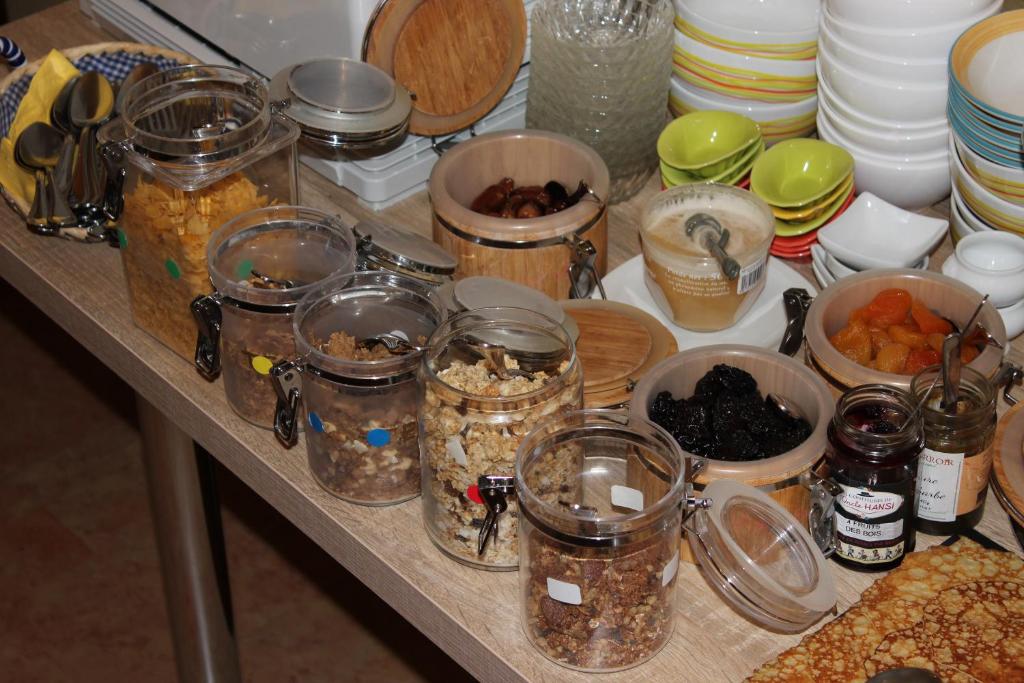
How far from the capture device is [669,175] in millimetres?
1341

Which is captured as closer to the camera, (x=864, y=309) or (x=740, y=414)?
(x=740, y=414)

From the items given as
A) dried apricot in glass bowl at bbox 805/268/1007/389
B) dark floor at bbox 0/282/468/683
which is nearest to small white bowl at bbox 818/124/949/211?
dried apricot in glass bowl at bbox 805/268/1007/389

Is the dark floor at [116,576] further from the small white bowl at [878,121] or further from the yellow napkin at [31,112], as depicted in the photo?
the small white bowl at [878,121]

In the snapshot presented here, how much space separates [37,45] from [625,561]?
1.17 m

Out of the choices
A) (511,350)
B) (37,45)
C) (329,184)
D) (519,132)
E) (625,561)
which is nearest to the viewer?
(625,561)

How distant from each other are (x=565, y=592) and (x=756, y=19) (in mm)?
762

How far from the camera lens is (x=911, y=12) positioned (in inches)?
47.9

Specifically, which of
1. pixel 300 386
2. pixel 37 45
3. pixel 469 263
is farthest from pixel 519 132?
pixel 37 45

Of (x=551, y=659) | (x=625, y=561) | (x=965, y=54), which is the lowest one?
(x=551, y=659)

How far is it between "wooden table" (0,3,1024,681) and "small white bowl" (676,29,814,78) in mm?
157

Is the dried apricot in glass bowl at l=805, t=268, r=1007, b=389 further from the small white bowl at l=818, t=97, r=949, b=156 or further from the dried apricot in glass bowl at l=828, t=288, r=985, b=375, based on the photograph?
the small white bowl at l=818, t=97, r=949, b=156

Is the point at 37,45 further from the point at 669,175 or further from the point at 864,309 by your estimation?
the point at 864,309

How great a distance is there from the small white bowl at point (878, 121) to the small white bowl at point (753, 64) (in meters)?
0.04

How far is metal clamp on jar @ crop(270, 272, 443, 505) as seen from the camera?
100cm
